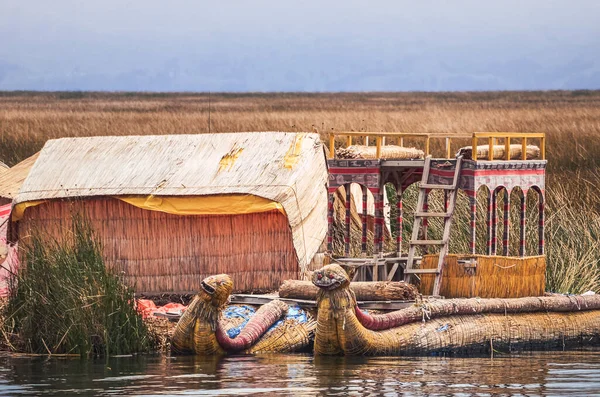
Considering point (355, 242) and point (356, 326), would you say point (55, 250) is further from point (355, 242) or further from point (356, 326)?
point (355, 242)

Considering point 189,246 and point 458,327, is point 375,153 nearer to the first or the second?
point 458,327

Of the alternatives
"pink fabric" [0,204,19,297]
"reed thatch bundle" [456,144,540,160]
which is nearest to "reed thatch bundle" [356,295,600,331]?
"reed thatch bundle" [456,144,540,160]

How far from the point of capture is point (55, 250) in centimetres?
1301

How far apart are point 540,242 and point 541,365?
255cm

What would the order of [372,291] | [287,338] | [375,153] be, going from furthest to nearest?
[375,153] → [372,291] → [287,338]

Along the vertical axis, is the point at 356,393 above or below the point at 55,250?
below

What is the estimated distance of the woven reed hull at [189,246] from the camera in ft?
51.2

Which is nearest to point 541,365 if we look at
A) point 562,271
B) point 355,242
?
point 562,271

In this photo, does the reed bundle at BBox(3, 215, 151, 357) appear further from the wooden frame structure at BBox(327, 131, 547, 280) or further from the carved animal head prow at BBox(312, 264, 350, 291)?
the wooden frame structure at BBox(327, 131, 547, 280)

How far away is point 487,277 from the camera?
14.0m

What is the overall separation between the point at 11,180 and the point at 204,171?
394 centimetres

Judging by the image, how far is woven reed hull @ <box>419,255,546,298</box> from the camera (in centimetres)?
1398

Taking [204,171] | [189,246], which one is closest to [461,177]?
[204,171]

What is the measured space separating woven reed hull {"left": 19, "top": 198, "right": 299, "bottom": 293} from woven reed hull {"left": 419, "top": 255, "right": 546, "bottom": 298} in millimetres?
1949
